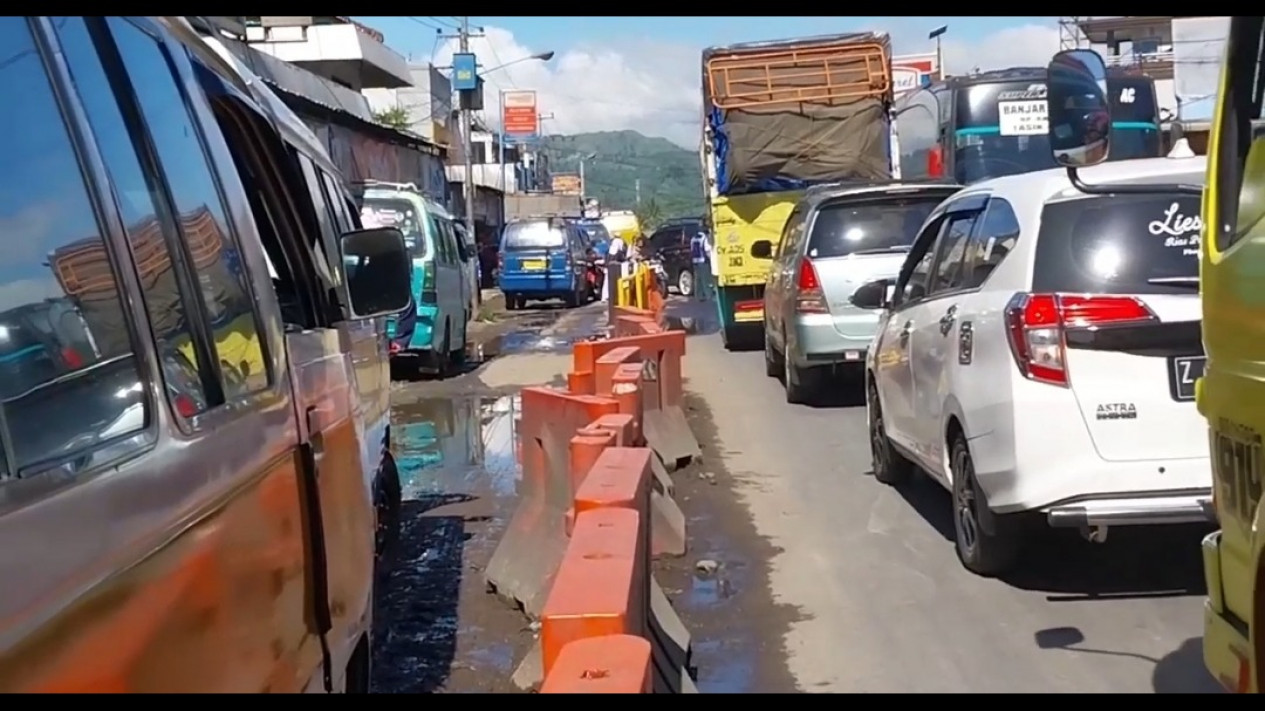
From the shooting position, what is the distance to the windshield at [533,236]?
97.2 ft

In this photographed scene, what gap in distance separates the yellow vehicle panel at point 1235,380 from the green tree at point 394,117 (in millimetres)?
3225

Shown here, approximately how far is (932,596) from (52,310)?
3.69 metres

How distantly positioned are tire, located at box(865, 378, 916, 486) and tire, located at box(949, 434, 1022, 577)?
1.76 meters

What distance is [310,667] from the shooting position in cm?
301

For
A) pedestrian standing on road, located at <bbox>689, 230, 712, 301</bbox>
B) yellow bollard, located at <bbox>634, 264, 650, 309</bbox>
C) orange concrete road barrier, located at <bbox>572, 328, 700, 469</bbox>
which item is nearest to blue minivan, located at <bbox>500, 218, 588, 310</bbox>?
pedestrian standing on road, located at <bbox>689, 230, 712, 301</bbox>

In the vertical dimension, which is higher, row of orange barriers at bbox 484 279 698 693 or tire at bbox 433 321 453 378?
row of orange barriers at bbox 484 279 698 693

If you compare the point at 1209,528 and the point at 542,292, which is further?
the point at 542,292

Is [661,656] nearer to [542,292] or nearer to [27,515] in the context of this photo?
[27,515]

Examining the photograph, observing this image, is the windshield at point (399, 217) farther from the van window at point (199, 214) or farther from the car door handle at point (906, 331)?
the van window at point (199, 214)

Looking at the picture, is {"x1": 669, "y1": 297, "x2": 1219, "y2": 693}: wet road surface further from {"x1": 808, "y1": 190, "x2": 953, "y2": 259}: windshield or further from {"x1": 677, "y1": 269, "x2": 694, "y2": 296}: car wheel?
{"x1": 677, "y1": 269, "x2": 694, "y2": 296}: car wheel

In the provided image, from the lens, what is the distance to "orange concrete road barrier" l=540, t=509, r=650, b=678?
297cm

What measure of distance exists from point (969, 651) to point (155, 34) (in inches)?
93.3

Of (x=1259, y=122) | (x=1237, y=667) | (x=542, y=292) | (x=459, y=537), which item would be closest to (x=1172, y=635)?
(x=1237, y=667)

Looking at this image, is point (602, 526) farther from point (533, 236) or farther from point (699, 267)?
point (533, 236)
